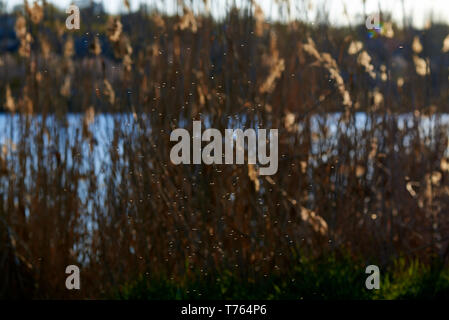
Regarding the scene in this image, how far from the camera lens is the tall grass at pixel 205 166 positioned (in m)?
2.63

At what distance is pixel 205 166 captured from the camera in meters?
2.59

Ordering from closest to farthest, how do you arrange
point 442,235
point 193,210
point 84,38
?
1. point 193,210
2. point 84,38
3. point 442,235

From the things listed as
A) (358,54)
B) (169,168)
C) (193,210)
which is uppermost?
(358,54)

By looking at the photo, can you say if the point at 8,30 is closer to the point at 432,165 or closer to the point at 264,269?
the point at 264,269

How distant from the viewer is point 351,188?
115 inches

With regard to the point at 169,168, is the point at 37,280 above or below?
below

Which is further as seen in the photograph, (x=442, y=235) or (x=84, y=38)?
(x=442, y=235)

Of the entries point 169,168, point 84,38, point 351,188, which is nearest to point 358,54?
point 351,188

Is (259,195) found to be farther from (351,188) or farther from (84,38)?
(84,38)

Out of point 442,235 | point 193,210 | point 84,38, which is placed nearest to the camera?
point 193,210

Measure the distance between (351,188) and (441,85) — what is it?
2.52 feet

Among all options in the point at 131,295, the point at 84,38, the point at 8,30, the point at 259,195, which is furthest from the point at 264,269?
the point at 8,30

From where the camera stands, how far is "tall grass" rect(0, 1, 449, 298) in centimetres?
263

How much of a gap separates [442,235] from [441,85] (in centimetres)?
73
